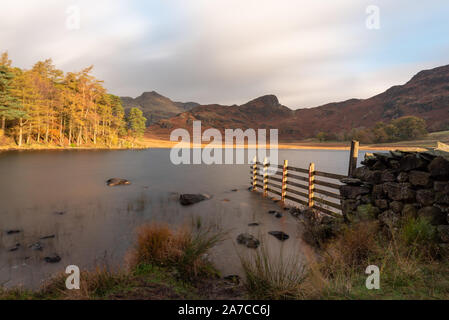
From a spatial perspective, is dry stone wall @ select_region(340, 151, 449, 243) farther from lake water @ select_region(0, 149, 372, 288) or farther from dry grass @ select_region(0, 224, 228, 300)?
dry grass @ select_region(0, 224, 228, 300)

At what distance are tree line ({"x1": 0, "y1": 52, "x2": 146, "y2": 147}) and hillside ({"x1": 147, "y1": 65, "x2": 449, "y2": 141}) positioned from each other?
155ft

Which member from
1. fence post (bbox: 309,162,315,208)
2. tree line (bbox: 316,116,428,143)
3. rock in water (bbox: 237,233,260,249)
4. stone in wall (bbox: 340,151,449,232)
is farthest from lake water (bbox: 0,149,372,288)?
tree line (bbox: 316,116,428,143)

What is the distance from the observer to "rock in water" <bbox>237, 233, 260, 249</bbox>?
6.24 meters

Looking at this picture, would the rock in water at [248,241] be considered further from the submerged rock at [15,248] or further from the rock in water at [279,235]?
the submerged rock at [15,248]

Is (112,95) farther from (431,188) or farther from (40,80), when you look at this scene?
(431,188)

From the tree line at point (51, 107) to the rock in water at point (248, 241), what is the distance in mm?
46274

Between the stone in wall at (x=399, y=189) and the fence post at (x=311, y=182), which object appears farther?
the fence post at (x=311, y=182)

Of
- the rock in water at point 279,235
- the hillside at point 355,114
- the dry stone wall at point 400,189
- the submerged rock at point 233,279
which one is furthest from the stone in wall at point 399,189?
the hillside at point 355,114

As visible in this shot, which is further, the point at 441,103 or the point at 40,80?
the point at 441,103

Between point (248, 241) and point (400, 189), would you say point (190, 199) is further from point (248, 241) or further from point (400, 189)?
point (400, 189)

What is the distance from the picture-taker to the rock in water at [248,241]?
6.24 m
